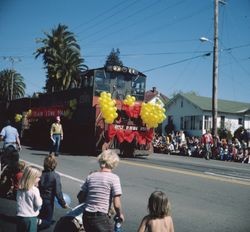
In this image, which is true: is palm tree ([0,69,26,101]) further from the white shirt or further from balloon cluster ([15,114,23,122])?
the white shirt

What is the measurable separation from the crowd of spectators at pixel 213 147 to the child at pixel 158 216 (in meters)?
20.1

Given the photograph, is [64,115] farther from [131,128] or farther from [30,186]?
[30,186]

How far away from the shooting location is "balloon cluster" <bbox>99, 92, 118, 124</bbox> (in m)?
17.1

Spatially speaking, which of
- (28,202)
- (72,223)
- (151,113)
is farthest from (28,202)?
(151,113)

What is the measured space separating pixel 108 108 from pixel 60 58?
40.4 meters

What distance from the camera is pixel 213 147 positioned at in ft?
84.5

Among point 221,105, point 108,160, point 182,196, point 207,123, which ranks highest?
point 221,105

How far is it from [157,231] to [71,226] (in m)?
1.27

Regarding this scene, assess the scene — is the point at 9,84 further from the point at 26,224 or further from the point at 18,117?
the point at 26,224

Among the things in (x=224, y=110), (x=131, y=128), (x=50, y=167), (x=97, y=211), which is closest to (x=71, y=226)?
(x=97, y=211)

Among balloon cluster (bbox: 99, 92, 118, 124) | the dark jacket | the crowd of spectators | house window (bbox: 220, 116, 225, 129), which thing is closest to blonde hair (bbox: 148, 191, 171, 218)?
the dark jacket

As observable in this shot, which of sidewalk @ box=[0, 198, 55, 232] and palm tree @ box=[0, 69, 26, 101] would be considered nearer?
sidewalk @ box=[0, 198, 55, 232]

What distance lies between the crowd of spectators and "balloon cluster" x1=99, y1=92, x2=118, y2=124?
976 cm

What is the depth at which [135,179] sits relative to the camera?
11.6 m
